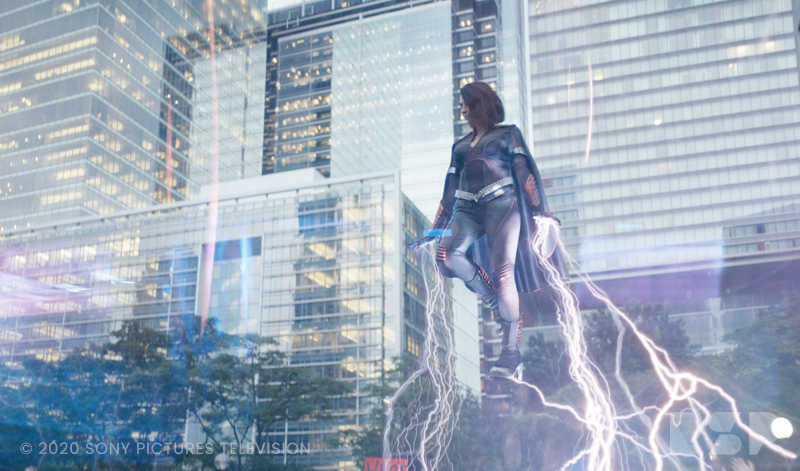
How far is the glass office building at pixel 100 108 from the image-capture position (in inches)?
2950

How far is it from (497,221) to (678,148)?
79.7 meters

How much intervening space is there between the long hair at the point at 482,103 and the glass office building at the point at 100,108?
73.5 m

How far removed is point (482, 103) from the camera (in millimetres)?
6102

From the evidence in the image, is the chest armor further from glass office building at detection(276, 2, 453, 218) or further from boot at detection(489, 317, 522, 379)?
glass office building at detection(276, 2, 453, 218)

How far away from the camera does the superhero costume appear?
5.69m

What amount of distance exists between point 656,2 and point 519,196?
87.0m

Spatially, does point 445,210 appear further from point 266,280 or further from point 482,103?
point 266,280

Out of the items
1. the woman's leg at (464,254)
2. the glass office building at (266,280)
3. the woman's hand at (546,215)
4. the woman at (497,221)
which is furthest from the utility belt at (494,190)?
the glass office building at (266,280)

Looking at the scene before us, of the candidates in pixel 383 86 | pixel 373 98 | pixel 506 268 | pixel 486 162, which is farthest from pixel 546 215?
pixel 383 86

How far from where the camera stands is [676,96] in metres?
80.5

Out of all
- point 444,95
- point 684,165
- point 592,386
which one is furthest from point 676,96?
point 592,386

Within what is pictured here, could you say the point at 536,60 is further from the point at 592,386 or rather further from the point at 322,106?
the point at 592,386

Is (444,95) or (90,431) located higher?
(444,95)

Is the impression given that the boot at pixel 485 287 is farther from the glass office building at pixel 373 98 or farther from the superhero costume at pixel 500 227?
the glass office building at pixel 373 98
